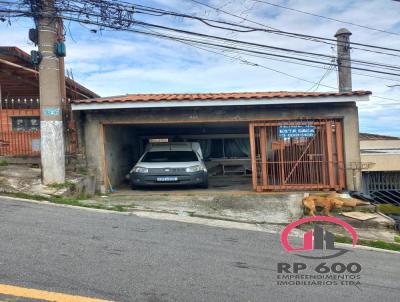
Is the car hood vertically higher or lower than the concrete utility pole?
lower

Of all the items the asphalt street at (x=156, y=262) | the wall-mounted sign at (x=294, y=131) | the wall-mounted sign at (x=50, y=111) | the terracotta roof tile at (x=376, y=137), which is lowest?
the asphalt street at (x=156, y=262)

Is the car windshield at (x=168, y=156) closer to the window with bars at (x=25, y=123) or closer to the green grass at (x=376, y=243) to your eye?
the window with bars at (x=25, y=123)

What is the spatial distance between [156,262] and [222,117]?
6.75 metres

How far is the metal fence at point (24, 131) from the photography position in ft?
34.0

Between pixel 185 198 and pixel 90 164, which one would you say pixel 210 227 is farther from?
pixel 90 164

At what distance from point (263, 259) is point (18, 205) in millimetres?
4661

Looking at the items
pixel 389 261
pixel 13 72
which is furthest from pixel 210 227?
pixel 13 72

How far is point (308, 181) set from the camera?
10.8 m

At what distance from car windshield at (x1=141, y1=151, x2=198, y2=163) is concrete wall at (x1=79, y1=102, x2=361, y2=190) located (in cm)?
145

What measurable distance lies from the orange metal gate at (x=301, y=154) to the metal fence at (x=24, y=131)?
4.93 m

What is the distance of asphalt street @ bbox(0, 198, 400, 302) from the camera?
3.72 meters

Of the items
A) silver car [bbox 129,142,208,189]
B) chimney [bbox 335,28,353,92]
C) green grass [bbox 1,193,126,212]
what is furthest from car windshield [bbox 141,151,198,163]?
chimney [bbox 335,28,353,92]

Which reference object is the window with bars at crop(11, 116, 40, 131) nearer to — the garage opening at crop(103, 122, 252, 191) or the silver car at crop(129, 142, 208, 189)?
the silver car at crop(129, 142, 208, 189)

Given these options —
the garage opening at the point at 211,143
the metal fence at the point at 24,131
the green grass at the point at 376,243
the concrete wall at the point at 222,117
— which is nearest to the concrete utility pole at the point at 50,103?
the metal fence at the point at 24,131
